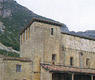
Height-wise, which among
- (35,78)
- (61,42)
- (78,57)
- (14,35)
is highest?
(14,35)

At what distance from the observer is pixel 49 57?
30.8 metres

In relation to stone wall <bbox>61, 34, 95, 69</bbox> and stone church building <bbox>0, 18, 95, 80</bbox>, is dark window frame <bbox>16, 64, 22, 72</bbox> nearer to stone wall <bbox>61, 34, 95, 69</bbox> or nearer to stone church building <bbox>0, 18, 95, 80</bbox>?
stone church building <bbox>0, 18, 95, 80</bbox>

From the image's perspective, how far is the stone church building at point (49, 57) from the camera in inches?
1110

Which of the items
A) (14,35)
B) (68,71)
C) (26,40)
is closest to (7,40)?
(14,35)

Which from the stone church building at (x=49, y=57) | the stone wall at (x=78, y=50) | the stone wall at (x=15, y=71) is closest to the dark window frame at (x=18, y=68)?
the stone church building at (x=49, y=57)

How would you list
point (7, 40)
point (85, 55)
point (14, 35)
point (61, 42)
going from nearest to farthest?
1. point (61, 42)
2. point (85, 55)
3. point (7, 40)
4. point (14, 35)

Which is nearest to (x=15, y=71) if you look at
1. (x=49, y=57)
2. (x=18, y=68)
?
(x=18, y=68)

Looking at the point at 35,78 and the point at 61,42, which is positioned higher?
the point at 61,42

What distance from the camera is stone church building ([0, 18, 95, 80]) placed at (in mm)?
28188

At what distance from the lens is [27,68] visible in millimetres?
29297

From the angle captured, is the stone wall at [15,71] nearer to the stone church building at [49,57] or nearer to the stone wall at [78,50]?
the stone church building at [49,57]

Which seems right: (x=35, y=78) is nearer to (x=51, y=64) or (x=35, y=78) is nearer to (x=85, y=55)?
(x=51, y=64)

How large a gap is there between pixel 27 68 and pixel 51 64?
3.51 meters

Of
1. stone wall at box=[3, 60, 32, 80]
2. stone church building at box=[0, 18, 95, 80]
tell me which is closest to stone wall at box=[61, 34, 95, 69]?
stone church building at box=[0, 18, 95, 80]
